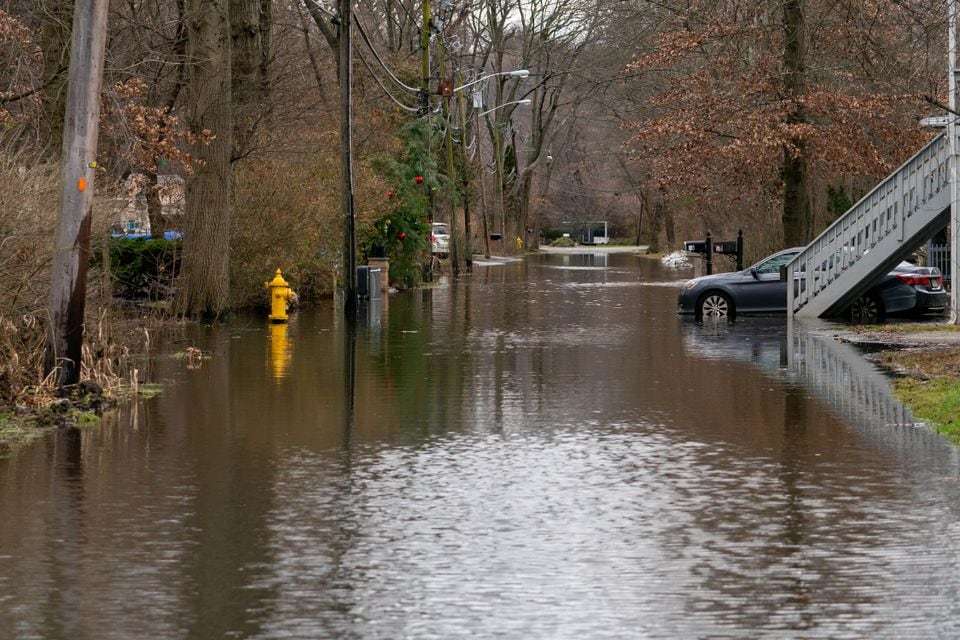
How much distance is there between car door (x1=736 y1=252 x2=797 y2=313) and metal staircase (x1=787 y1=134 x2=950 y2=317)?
1192mm

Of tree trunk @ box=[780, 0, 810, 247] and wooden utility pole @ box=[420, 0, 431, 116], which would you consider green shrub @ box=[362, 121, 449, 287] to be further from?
tree trunk @ box=[780, 0, 810, 247]

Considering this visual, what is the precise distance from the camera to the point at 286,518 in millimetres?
10023

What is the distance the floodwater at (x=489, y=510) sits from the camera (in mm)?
7531

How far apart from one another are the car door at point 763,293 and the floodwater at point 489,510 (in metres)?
11.7

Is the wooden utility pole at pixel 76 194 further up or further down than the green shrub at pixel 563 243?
further down

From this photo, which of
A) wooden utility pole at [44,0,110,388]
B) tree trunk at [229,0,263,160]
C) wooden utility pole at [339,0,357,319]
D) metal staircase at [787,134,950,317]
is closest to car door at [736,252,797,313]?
Result: metal staircase at [787,134,950,317]

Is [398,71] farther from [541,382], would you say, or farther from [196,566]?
[196,566]

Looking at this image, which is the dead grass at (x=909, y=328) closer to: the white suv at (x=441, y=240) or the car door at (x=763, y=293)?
the car door at (x=763, y=293)

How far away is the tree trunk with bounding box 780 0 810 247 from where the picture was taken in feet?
128

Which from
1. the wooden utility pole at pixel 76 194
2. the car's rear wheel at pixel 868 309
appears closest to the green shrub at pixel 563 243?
the car's rear wheel at pixel 868 309

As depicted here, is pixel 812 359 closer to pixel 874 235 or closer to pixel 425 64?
pixel 874 235

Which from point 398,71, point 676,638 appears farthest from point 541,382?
point 398,71

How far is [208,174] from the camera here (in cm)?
3112

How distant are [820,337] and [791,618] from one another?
1898 centimetres
